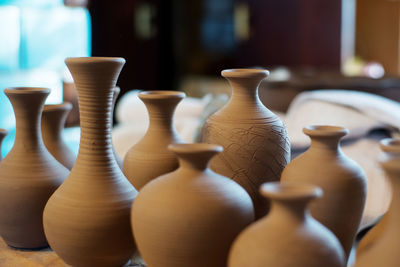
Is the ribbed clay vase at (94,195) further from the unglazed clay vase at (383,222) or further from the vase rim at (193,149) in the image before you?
the unglazed clay vase at (383,222)

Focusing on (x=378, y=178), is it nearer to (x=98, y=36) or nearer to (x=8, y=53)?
(x=8, y=53)

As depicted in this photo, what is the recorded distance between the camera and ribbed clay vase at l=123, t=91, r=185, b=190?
93 centimetres

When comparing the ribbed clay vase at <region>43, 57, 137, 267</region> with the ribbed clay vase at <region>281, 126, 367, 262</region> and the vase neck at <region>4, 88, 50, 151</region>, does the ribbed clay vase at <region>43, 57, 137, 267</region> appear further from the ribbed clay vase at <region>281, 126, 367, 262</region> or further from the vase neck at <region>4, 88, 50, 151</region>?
the ribbed clay vase at <region>281, 126, 367, 262</region>

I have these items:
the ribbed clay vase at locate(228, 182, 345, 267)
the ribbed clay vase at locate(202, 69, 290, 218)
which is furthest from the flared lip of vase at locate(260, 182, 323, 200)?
the ribbed clay vase at locate(202, 69, 290, 218)

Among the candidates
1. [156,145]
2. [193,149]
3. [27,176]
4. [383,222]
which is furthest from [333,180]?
[27,176]

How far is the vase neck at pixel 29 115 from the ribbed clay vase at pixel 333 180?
18.4 inches

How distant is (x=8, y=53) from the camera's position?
290cm

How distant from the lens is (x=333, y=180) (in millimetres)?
777

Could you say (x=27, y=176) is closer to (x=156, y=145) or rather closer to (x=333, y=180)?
(x=156, y=145)

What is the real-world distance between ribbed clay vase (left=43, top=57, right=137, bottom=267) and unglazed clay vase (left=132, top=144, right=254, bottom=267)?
0.32ft

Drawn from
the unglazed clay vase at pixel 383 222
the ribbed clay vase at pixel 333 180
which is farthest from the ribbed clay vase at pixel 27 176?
the unglazed clay vase at pixel 383 222

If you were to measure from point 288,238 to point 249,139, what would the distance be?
0.30m

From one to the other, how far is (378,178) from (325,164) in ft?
3.13

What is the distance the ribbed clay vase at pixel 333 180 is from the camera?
780 mm
